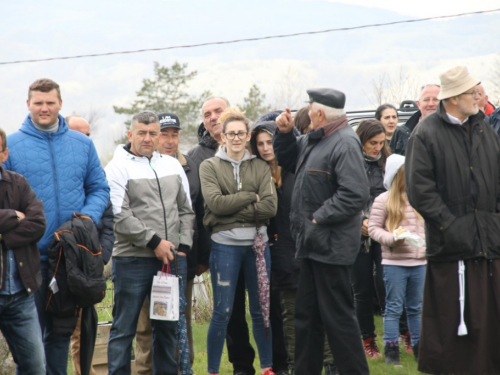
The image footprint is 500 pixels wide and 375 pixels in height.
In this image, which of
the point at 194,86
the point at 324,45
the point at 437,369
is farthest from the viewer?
the point at 324,45

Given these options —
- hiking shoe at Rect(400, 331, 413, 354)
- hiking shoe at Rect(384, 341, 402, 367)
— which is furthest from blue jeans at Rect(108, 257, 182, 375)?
hiking shoe at Rect(400, 331, 413, 354)

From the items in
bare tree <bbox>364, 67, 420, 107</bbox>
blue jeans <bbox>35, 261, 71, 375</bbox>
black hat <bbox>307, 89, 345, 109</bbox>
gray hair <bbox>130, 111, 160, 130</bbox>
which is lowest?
blue jeans <bbox>35, 261, 71, 375</bbox>

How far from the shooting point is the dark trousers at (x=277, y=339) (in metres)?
6.94

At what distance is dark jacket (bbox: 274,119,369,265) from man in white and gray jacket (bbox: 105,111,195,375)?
0.99m

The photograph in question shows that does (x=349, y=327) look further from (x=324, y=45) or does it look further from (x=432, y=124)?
(x=324, y=45)

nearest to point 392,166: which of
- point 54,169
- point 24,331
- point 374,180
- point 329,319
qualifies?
point 374,180

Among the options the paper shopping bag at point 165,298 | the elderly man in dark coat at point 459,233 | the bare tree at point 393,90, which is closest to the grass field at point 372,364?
the elderly man in dark coat at point 459,233

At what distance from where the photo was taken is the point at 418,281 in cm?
709

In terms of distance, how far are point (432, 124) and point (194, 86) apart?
149 m

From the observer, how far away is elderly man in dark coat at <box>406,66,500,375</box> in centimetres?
545

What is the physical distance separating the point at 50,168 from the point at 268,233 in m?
2.08

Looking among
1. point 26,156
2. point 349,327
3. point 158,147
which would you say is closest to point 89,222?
point 26,156

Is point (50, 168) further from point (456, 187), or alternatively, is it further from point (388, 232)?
point (388, 232)

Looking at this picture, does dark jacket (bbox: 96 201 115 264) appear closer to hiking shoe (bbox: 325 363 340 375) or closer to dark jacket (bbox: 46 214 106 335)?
dark jacket (bbox: 46 214 106 335)
